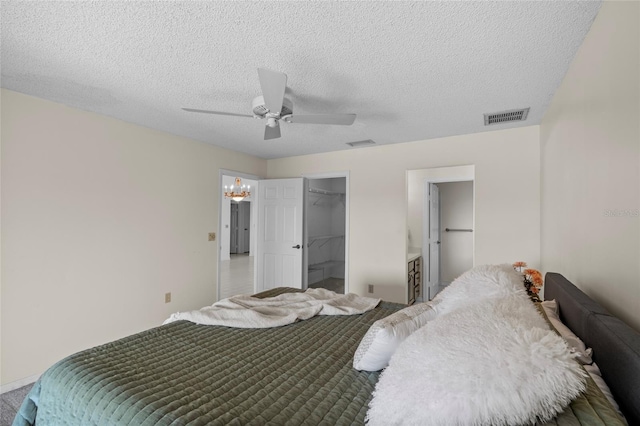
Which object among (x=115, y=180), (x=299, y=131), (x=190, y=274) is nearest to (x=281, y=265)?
(x=190, y=274)

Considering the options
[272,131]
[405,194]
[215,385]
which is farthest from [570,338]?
[405,194]

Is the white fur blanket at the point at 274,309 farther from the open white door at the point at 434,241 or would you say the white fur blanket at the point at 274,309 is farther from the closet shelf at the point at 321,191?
the closet shelf at the point at 321,191

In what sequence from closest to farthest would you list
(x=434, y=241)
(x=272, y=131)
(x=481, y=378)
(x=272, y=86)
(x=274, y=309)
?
(x=481, y=378) → (x=272, y=86) → (x=274, y=309) → (x=272, y=131) → (x=434, y=241)

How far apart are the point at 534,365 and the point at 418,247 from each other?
466 cm

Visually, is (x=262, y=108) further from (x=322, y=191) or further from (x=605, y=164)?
(x=322, y=191)

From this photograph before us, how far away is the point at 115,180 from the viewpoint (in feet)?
10.5

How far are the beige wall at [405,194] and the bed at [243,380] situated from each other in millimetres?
1787

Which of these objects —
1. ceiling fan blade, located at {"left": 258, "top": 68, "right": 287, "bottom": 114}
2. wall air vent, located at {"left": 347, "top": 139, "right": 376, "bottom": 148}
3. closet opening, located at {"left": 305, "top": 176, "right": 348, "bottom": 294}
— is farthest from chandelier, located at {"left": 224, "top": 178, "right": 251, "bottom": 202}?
ceiling fan blade, located at {"left": 258, "top": 68, "right": 287, "bottom": 114}

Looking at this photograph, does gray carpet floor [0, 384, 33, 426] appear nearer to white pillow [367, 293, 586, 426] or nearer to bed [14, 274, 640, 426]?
bed [14, 274, 640, 426]

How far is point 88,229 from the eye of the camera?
3.00m


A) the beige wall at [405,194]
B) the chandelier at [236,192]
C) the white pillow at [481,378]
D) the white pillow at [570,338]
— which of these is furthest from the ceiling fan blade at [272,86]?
the chandelier at [236,192]

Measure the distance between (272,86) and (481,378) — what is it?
179 centimetres

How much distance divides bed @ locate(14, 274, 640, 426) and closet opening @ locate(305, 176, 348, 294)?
15.1 feet

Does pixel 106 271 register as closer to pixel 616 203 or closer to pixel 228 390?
pixel 228 390
